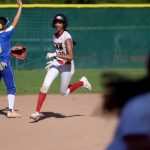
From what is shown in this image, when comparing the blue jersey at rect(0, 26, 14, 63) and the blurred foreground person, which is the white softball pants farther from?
the blurred foreground person

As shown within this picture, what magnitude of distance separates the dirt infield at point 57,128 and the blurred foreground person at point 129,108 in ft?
11.9

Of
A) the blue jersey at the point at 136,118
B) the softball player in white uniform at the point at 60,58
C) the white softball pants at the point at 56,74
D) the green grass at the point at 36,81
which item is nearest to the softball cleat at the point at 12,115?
the softball player in white uniform at the point at 60,58

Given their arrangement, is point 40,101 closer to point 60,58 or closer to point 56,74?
point 56,74

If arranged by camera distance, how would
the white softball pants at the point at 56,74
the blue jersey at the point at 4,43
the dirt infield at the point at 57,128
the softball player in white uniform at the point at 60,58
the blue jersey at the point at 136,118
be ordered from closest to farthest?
the blue jersey at the point at 136,118
the dirt infield at the point at 57,128
the softball player in white uniform at the point at 60,58
the white softball pants at the point at 56,74
the blue jersey at the point at 4,43

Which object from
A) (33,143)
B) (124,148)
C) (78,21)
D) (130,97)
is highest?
(78,21)

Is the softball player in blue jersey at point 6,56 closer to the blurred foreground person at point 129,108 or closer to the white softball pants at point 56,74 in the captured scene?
the white softball pants at point 56,74

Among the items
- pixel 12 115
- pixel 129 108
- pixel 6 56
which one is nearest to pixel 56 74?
pixel 6 56

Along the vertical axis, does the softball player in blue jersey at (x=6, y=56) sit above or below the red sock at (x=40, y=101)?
above

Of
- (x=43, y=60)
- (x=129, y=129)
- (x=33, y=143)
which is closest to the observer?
(x=129, y=129)

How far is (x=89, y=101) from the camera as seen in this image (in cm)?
1305

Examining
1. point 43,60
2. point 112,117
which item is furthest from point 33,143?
point 43,60

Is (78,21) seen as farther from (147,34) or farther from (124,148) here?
(124,148)

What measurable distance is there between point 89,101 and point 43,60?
889 centimetres

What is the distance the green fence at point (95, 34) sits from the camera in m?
21.9
